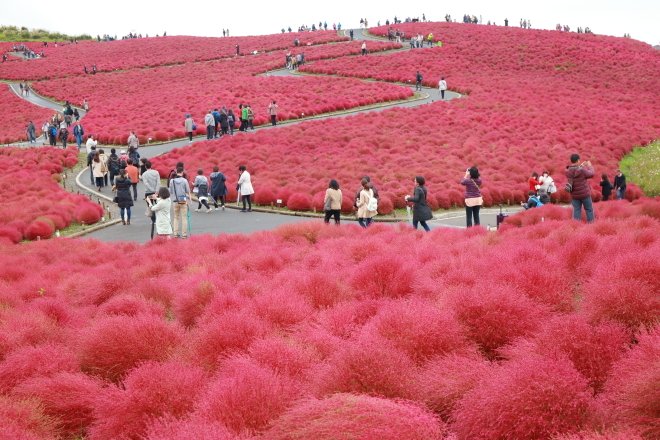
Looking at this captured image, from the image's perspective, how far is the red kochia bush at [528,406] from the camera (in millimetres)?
3600

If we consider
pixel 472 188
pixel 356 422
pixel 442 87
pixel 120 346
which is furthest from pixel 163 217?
pixel 442 87

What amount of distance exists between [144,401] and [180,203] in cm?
1107

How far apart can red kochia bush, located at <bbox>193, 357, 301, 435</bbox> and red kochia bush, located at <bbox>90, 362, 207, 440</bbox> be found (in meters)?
0.34

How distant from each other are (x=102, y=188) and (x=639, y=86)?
4243 centimetres

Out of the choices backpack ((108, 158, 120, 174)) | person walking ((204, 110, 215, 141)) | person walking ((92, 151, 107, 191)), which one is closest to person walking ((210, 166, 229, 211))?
backpack ((108, 158, 120, 174))

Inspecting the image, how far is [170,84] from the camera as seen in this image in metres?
55.2

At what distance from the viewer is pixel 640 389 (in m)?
3.63

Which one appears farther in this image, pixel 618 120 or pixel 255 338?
pixel 618 120

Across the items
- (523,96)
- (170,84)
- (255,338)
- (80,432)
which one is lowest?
(80,432)

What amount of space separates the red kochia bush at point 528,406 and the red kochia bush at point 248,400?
128cm

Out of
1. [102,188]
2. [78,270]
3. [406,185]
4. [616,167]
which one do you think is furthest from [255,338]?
[616,167]

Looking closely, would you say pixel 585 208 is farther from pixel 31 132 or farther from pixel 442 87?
pixel 31 132

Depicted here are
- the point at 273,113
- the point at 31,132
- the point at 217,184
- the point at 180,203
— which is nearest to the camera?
the point at 180,203

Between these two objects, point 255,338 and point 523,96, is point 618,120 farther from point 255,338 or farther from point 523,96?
point 255,338
